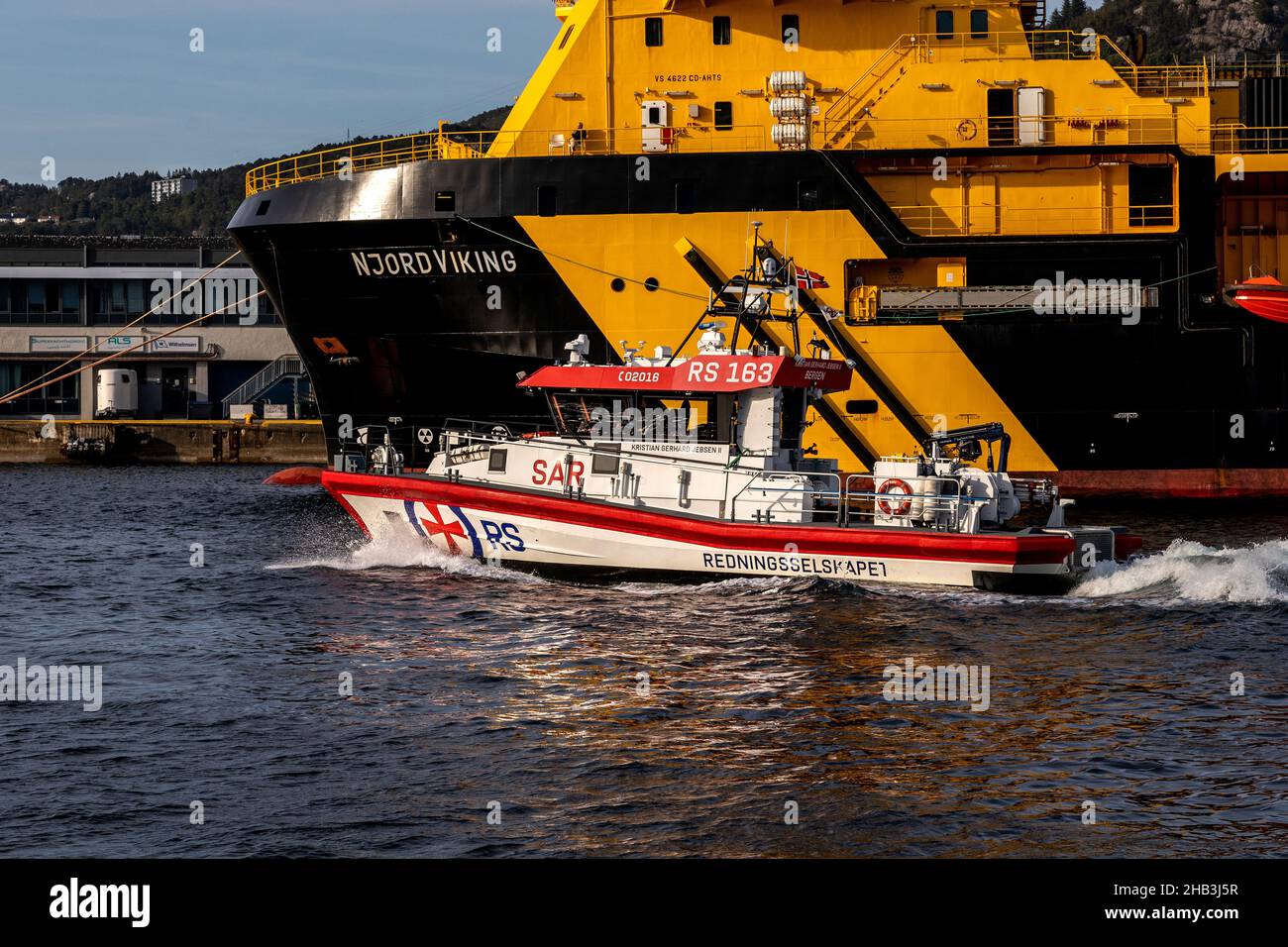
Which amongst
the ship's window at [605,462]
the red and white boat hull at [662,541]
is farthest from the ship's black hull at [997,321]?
the ship's window at [605,462]

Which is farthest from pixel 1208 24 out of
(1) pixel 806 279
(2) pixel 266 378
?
(1) pixel 806 279

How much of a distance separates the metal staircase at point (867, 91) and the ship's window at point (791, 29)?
1.79 metres

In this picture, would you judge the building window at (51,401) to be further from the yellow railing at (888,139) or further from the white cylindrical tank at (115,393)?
the yellow railing at (888,139)

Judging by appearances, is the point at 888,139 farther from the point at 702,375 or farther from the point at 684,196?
the point at 702,375

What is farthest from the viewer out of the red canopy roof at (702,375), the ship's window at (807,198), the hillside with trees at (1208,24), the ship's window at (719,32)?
the hillside with trees at (1208,24)

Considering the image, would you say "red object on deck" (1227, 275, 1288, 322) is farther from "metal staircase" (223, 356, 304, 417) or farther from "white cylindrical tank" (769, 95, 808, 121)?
"metal staircase" (223, 356, 304, 417)

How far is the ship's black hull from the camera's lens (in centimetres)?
3212

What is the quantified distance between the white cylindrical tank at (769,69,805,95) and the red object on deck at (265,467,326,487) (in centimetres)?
1925

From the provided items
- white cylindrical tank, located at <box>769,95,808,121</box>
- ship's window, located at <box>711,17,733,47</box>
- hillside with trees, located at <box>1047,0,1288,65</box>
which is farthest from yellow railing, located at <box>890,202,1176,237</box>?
hillside with trees, located at <box>1047,0,1288,65</box>

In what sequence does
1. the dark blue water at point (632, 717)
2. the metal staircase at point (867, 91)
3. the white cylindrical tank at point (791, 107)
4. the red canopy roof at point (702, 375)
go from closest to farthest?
the dark blue water at point (632, 717) → the red canopy roof at point (702, 375) → the white cylindrical tank at point (791, 107) → the metal staircase at point (867, 91)

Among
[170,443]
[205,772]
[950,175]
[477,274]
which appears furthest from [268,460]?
[205,772]

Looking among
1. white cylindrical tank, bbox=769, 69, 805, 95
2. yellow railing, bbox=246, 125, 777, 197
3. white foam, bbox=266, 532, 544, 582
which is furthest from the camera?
yellow railing, bbox=246, 125, 777, 197

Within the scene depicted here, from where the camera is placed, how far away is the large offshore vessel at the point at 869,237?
32094mm
